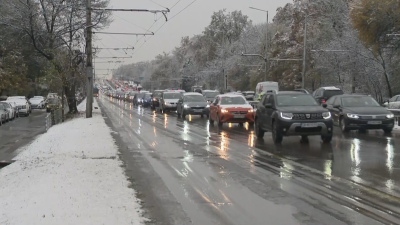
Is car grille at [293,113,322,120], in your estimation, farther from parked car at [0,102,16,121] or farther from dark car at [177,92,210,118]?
parked car at [0,102,16,121]

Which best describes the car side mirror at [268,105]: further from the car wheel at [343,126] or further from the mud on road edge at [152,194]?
the mud on road edge at [152,194]

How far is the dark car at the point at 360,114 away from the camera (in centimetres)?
1686

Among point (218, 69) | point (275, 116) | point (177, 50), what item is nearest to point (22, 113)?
point (275, 116)

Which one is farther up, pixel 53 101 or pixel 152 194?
pixel 53 101

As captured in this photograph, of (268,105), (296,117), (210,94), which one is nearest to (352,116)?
(268,105)

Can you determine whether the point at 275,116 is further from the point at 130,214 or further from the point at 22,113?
the point at 22,113

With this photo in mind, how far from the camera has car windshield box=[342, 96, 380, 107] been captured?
18312mm

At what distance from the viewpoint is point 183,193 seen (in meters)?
7.63

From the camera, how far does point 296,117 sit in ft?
45.6

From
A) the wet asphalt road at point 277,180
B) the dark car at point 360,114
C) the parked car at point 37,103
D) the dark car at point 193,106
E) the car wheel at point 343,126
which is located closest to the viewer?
the wet asphalt road at point 277,180

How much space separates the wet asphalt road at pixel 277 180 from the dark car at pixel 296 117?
40cm

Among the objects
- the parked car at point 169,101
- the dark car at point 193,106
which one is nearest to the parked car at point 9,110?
the parked car at point 169,101

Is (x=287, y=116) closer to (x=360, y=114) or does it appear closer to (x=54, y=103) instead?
(x=360, y=114)

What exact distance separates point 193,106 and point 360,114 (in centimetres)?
1383
